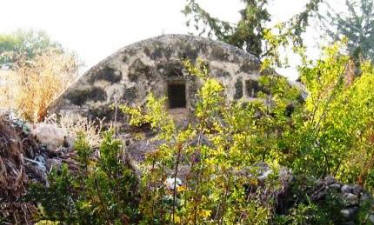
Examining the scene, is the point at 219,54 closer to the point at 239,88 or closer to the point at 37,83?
the point at 239,88

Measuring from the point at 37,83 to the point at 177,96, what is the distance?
233cm

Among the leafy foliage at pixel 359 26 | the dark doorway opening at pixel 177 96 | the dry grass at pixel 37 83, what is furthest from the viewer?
the leafy foliage at pixel 359 26

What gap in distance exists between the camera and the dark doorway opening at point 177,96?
35.0 ft

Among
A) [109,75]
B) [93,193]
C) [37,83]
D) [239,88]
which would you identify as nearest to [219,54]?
[239,88]

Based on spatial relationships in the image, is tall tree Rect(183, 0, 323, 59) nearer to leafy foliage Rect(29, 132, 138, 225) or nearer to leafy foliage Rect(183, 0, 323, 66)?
leafy foliage Rect(183, 0, 323, 66)

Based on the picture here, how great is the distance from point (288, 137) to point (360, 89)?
1271mm

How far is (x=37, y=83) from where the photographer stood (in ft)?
32.3

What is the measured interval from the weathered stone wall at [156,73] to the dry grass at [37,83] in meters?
0.37

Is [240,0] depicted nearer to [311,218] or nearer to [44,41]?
[311,218]

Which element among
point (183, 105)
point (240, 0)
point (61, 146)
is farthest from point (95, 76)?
point (240, 0)

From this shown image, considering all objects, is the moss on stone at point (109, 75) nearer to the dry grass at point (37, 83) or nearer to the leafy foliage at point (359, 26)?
the dry grass at point (37, 83)

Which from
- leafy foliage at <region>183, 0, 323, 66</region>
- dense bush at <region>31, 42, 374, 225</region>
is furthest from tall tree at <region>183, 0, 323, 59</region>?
dense bush at <region>31, 42, 374, 225</region>

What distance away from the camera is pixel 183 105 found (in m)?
10.7

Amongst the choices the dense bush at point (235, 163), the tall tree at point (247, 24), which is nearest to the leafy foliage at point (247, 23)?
the tall tree at point (247, 24)
